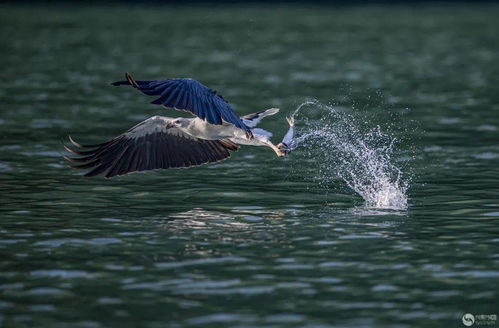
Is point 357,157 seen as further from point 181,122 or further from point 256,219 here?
point 256,219

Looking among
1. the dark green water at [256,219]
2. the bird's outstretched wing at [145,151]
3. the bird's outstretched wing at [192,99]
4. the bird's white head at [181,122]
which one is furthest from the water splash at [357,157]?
the bird's outstretched wing at [192,99]

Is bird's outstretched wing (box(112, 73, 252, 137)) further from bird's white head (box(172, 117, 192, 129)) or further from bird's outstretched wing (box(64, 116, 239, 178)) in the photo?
bird's outstretched wing (box(64, 116, 239, 178))

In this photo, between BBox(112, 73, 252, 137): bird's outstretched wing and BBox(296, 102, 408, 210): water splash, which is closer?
BBox(112, 73, 252, 137): bird's outstretched wing

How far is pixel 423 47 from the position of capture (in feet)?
140

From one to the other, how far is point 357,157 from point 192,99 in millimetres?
6207

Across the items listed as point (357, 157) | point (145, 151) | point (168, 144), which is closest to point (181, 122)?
point (168, 144)

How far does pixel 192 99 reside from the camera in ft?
44.6

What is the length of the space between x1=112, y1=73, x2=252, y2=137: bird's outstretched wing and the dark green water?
141cm

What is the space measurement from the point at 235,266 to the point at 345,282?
1.29 meters

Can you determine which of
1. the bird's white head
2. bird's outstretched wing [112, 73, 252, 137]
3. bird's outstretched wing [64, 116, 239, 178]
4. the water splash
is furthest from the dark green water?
bird's outstretched wing [112, 73, 252, 137]

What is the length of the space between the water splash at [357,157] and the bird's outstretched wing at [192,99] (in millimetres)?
1788

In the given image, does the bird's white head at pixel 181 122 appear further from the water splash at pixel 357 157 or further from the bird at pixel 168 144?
the water splash at pixel 357 157

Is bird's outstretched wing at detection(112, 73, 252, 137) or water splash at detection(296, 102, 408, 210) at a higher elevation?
bird's outstretched wing at detection(112, 73, 252, 137)

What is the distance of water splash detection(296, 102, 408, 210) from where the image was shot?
16.0 m
